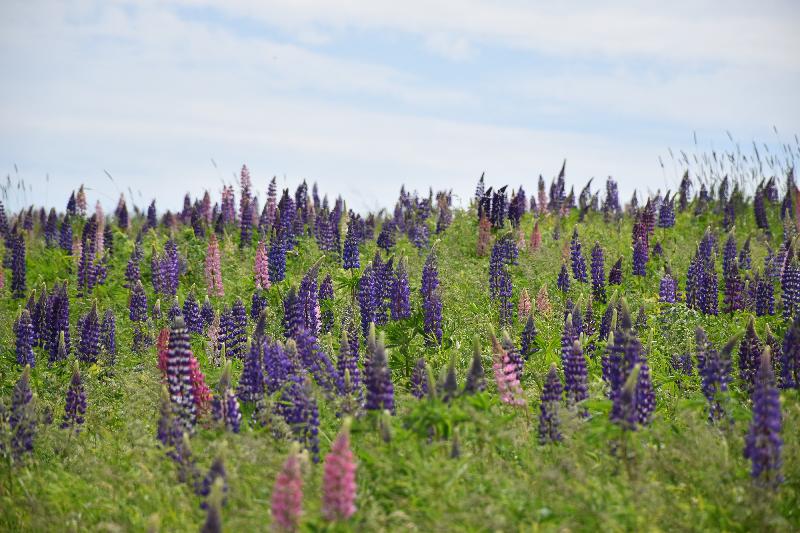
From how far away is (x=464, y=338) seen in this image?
9.51 meters

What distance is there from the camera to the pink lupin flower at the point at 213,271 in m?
12.6

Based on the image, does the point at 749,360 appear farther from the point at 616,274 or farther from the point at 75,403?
the point at 75,403

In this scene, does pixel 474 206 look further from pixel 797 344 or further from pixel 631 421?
pixel 631 421

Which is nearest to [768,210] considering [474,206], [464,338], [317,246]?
[474,206]

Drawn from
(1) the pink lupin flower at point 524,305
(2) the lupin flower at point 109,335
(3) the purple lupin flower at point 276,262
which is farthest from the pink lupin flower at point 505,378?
(3) the purple lupin flower at point 276,262

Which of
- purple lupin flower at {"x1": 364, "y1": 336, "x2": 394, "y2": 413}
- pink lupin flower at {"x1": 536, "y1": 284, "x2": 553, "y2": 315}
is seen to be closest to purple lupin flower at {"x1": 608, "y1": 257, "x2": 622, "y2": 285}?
pink lupin flower at {"x1": 536, "y1": 284, "x2": 553, "y2": 315}

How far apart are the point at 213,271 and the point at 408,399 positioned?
24.1 ft

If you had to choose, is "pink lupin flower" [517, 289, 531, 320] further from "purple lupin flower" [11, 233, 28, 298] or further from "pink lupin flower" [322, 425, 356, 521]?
"purple lupin flower" [11, 233, 28, 298]

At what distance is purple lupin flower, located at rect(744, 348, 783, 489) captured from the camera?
16.6ft

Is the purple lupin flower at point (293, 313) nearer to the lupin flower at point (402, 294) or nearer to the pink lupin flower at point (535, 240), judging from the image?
the lupin flower at point (402, 294)

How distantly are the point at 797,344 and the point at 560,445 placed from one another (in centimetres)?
234

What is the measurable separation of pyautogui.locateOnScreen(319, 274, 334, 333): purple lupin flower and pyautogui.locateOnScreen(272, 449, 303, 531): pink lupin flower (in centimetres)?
557

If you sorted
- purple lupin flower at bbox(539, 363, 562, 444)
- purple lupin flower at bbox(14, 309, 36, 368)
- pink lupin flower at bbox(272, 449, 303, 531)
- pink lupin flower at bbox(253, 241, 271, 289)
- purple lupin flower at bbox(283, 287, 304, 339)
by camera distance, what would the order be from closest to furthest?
pink lupin flower at bbox(272, 449, 303, 531), purple lupin flower at bbox(539, 363, 562, 444), purple lupin flower at bbox(283, 287, 304, 339), purple lupin flower at bbox(14, 309, 36, 368), pink lupin flower at bbox(253, 241, 271, 289)

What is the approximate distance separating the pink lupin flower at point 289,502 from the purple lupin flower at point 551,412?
94.8 inches
